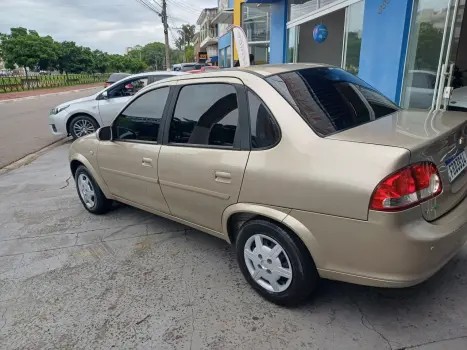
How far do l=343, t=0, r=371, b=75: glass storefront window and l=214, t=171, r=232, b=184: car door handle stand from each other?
6.27 m

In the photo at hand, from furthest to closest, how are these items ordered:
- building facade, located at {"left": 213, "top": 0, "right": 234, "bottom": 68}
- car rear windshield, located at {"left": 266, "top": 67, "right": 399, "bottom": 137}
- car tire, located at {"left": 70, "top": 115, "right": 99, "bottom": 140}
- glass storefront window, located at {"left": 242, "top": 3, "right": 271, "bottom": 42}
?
1. building facade, located at {"left": 213, "top": 0, "right": 234, "bottom": 68}
2. glass storefront window, located at {"left": 242, "top": 3, "right": 271, "bottom": 42}
3. car tire, located at {"left": 70, "top": 115, "right": 99, "bottom": 140}
4. car rear windshield, located at {"left": 266, "top": 67, "right": 399, "bottom": 137}

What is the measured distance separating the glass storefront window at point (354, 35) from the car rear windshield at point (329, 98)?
5250mm

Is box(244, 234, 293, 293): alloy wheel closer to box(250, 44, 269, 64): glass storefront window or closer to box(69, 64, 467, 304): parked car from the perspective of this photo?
box(69, 64, 467, 304): parked car

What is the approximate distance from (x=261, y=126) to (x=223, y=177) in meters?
0.47

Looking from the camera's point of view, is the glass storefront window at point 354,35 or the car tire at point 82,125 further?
the car tire at point 82,125

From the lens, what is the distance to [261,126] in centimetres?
256

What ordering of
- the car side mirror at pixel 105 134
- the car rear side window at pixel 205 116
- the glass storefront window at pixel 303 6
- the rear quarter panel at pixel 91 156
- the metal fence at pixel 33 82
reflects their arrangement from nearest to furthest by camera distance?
1. the car rear side window at pixel 205 116
2. the car side mirror at pixel 105 134
3. the rear quarter panel at pixel 91 156
4. the glass storefront window at pixel 303 6
5. the metal fence at pixel 33 82

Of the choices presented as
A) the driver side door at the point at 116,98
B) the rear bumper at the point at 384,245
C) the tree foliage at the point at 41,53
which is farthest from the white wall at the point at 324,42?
the tree foliage at the point at 41,53

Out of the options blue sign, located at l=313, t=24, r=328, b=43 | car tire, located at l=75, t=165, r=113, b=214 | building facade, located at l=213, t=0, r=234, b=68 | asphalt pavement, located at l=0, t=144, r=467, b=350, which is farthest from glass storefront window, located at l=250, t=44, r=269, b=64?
asphalt pavement, located at l=0, t=144, r=467, b=350

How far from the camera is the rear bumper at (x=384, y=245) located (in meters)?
2.01

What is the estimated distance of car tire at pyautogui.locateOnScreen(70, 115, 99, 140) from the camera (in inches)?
366

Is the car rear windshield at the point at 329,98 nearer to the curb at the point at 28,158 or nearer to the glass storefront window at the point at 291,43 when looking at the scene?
the curb at the point at 28,158

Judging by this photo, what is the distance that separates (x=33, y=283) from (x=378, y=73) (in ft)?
21.5

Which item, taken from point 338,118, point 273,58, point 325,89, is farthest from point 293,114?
point 273,58
